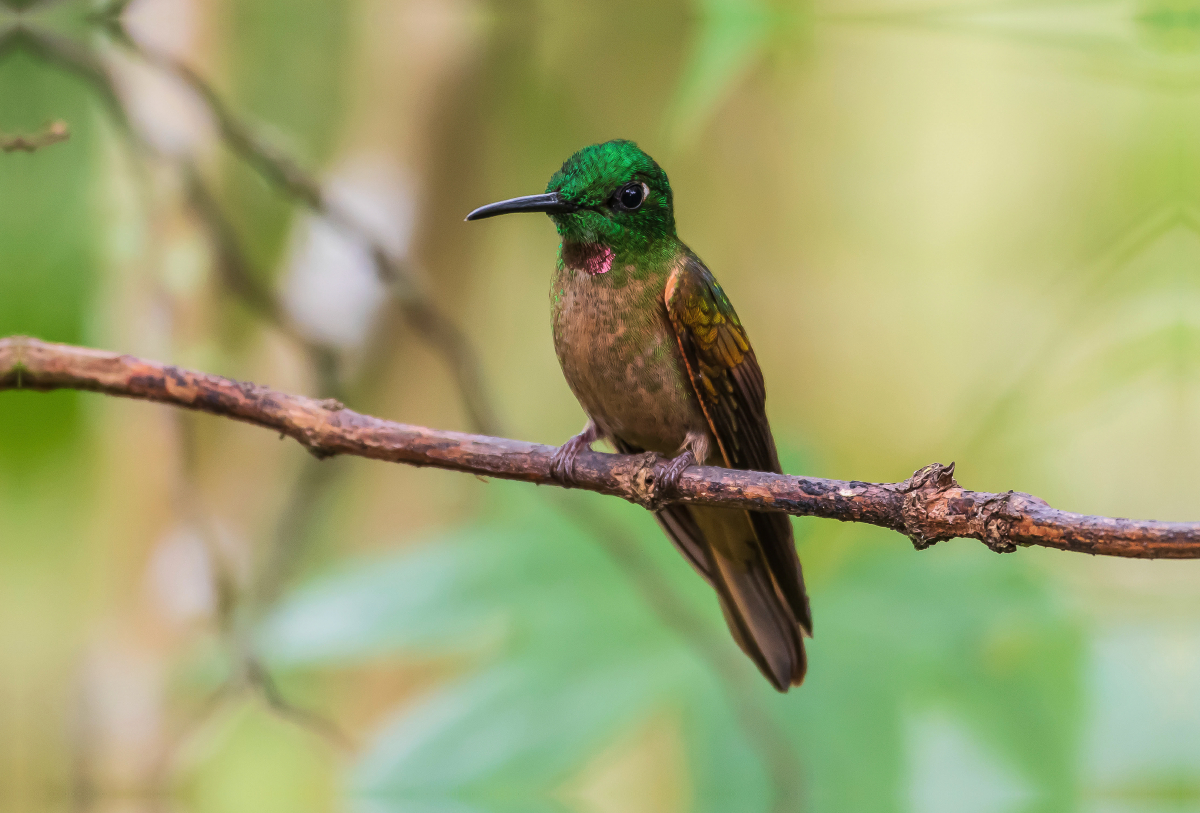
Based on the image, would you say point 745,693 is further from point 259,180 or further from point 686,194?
point 259,180

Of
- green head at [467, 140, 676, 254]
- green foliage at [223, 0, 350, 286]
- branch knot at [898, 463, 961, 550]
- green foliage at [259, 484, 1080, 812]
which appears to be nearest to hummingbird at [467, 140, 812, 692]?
green head at [467, 140, 676, 254]

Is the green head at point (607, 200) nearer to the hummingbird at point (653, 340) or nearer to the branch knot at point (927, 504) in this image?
the hummingbird at point (653, 340)

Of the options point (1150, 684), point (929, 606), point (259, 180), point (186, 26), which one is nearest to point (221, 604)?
point (259, 180)

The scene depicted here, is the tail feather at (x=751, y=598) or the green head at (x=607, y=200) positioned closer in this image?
the green head at (x=607, y=200)

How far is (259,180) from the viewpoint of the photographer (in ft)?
9.47

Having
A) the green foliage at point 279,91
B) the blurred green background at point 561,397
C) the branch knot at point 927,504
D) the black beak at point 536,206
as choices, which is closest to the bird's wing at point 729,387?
the black beak at point 536,206

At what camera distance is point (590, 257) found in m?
1.73

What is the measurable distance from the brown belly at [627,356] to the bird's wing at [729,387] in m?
0.03

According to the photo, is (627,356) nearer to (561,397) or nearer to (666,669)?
(561,397)

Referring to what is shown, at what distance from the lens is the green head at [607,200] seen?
1666mm

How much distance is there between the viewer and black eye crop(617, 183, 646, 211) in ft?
5.54

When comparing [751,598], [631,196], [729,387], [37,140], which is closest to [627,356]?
[729,387]

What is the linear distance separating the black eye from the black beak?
87 mm

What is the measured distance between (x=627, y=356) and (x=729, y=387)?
0.19 m
